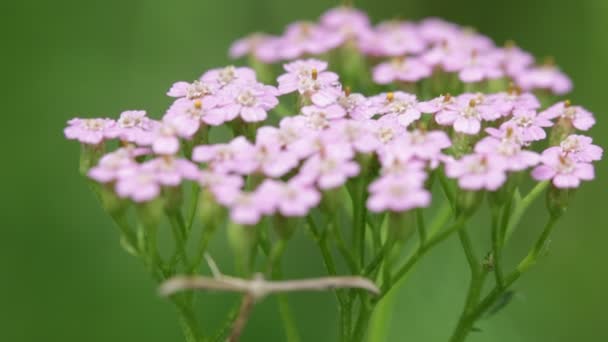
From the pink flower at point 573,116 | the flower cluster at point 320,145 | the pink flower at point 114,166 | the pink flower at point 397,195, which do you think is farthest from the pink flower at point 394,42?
the pink flower at point 114,166

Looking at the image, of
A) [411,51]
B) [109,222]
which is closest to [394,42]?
[411,51]

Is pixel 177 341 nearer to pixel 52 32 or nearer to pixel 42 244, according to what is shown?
pixel 42 244

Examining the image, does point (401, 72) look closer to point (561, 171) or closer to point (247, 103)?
point (247, 103)

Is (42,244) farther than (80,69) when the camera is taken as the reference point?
No

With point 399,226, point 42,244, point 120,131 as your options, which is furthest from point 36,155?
point 399,226

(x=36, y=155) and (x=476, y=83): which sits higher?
(x=476, y=83)

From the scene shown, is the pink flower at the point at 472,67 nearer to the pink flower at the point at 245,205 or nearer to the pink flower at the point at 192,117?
the pink flower at the point at 192,117
